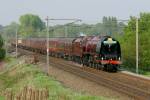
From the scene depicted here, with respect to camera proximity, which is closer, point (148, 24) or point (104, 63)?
point (104, 63)

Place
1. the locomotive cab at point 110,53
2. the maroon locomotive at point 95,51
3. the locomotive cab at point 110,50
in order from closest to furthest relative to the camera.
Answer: the locomotive cab at point 110,53, the maroon locomotive at point 95,51, the locomotive cab at point 110,50

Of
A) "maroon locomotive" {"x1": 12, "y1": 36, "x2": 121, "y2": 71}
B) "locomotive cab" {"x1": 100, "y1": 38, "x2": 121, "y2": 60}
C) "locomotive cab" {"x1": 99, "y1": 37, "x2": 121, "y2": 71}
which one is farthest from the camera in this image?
"locomotive cab" {"x1": 100, "y1": 38, "x2": 121, "y2": 60}

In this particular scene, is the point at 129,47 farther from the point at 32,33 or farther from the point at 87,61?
the point at 32,33

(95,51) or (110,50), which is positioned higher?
Answer: (110,50)

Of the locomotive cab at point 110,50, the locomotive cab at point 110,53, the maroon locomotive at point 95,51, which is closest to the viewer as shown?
the locomotive cab at point 110,53

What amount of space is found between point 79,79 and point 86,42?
16858 millimetres

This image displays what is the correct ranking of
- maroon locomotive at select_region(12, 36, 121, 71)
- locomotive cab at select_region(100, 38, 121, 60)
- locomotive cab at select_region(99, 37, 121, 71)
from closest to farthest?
locomotive cab at select_region(99, 37, 121, 71)
maroon locomotive at select_region(12, 36, 121, 71)
locomotive cab at select_region(100, 38, 121, 60)

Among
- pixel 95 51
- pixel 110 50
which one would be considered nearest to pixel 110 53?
pixel 110 50

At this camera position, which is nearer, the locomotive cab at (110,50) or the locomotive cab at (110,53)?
the locomotive cab at (110,53)

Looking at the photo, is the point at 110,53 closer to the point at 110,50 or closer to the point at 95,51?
the point at 110,50

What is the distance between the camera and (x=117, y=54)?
47.3m

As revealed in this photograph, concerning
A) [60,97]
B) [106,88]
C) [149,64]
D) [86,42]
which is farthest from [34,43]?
[60,97]

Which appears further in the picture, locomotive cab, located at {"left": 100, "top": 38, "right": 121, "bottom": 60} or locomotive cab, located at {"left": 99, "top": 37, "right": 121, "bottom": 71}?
locomotive cab, located at {"left": 100, "top": 38, "right": 121, "bottom": 60}

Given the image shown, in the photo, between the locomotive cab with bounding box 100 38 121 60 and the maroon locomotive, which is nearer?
the maroon locomotive
